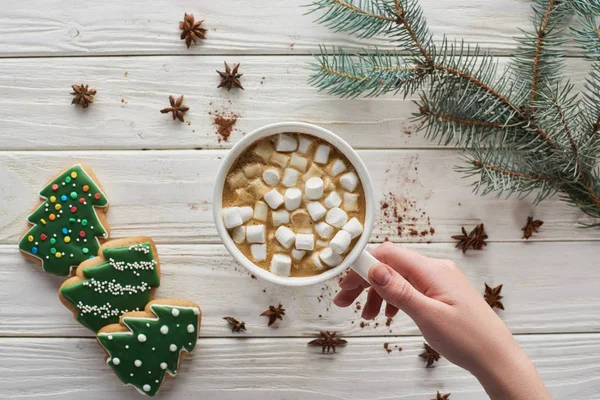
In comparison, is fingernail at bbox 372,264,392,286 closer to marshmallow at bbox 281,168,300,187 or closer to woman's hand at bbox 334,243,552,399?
woman's hand at bbox 334,243,552,399

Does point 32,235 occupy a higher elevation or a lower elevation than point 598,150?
lower

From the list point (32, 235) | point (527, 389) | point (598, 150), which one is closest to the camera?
point (527, 389)

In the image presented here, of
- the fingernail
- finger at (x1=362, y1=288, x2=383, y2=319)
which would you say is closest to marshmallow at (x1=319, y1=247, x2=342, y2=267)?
the fingernail

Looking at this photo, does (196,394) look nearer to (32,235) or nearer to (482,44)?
(32,235)

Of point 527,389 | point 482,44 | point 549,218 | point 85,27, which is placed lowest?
point 527,389

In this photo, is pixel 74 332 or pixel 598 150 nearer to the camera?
pixel 598 150

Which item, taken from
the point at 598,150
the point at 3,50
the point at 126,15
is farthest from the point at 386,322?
the point at 3,50

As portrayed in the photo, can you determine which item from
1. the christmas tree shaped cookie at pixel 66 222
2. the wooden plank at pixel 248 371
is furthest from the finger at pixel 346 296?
the christmas tree shaped cookie at pixel 66 222
